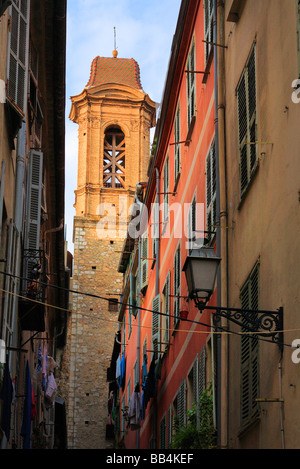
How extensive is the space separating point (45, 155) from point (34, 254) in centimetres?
615

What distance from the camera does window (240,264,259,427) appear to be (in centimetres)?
945

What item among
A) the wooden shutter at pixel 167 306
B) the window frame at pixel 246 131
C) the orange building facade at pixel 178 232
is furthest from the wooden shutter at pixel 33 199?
the window frame at pixel 246 131

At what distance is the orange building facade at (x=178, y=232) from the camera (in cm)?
1363

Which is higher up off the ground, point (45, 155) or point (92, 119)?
point (92, 119)

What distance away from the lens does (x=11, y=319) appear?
13.4m

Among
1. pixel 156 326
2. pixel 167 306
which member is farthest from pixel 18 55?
pixel 156 326

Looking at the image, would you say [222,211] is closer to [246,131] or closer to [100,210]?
[246,131]

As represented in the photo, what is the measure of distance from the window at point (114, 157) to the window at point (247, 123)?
39.2m

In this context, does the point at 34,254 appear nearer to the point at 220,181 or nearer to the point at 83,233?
the point at 220,181

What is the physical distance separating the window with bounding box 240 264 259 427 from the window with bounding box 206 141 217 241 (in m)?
2.37

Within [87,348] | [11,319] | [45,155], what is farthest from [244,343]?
[87,348]

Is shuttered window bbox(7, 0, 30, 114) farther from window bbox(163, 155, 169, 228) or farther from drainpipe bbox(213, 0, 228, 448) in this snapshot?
window bbox(163, 155, 169, 228)

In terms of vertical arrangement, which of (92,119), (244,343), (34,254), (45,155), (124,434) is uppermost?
(92,119)

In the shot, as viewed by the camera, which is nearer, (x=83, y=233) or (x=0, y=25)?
(x=0, y=25)
